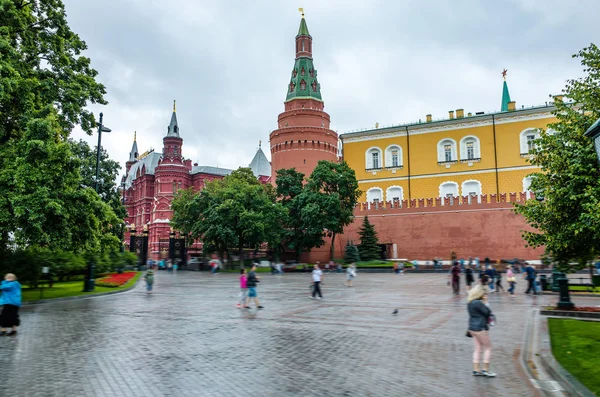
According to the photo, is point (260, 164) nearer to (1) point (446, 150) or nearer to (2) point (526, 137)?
(1) point (446, 150)

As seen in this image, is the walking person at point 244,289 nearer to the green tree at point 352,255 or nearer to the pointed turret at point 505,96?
the green tree at point 352,255

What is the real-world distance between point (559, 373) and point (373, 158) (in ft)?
153

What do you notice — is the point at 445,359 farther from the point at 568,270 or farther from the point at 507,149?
the point at 507,149

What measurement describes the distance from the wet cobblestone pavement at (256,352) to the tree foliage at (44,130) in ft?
8.62

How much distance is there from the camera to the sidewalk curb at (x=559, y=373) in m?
5.75

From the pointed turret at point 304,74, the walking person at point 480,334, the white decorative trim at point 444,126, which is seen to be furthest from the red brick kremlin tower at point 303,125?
the walking person at point 480,334

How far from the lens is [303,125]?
5181 centimetres

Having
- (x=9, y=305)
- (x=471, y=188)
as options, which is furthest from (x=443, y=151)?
(x=9, y=305)

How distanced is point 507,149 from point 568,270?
37377 millimetres

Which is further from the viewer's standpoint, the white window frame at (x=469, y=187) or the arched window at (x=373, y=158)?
the arched window at (x=373, y=158)

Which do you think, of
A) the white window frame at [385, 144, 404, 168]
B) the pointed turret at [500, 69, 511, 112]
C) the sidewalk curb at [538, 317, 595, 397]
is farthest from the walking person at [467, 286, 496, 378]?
the pointed turret at [500, 69, 511, 112]

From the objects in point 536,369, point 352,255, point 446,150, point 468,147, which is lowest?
point 536,369

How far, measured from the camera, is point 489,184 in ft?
154

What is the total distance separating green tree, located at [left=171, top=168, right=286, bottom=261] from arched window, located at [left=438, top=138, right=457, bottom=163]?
1957 centimetres
